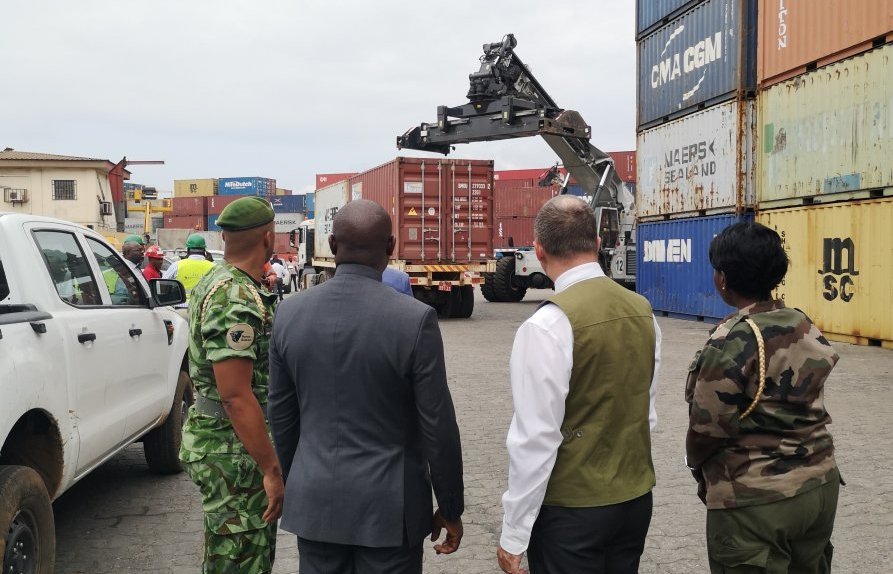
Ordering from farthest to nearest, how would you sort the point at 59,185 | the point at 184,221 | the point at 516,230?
1. the point at 184,221
2. the point at 59,185
3. the point at 516,230

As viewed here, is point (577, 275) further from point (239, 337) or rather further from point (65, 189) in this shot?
point (65, 189)

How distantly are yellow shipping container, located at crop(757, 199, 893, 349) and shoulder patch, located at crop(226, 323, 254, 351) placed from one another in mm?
11750

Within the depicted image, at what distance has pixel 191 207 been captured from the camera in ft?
231

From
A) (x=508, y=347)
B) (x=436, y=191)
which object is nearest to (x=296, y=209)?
(x=436, y=191)

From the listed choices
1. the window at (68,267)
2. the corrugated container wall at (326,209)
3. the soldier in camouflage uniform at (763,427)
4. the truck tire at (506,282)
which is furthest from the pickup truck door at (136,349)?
the truck tire at (506,282)

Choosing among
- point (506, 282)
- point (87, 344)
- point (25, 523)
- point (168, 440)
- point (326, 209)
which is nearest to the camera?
point (25, 523)

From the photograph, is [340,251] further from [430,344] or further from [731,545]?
[731,545]

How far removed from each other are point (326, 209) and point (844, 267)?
614 inches

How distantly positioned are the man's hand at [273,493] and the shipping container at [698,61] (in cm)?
1491

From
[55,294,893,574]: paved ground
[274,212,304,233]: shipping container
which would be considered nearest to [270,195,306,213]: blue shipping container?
[274,212,304,233]: shipping container

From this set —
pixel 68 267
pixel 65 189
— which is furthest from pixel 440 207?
pixel 65 189

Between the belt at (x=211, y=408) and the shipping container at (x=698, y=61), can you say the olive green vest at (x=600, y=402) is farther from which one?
the shipping container at (x=698, y=61)

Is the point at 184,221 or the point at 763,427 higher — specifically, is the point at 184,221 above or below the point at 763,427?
above

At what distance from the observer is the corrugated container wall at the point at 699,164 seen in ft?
51.1
